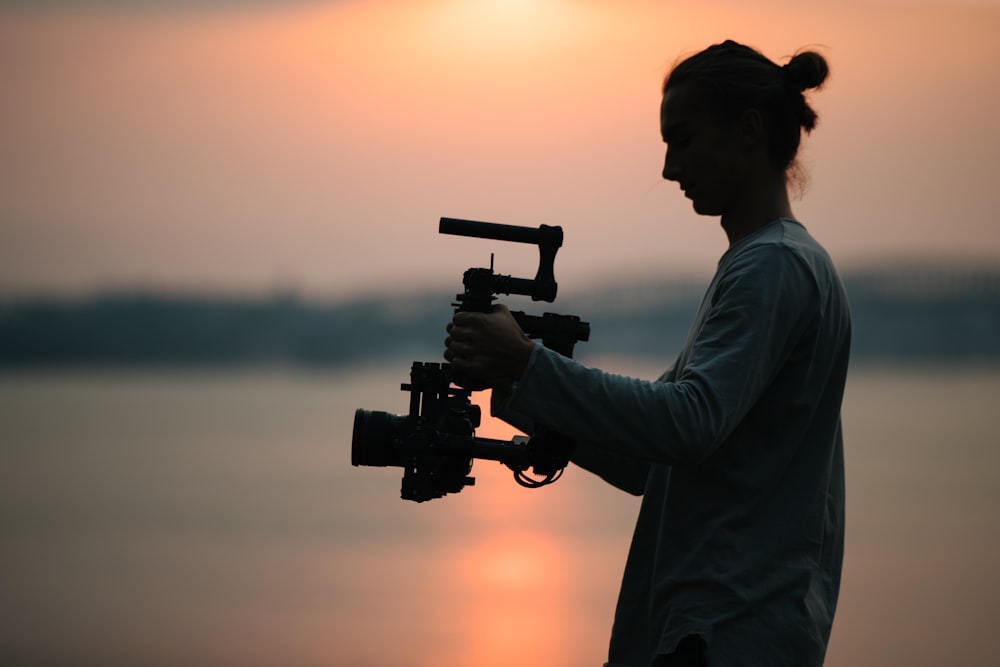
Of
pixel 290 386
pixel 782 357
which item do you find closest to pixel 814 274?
pixel 782 357

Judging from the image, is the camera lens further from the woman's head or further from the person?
the woman's head

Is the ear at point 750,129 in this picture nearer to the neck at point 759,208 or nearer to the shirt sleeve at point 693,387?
the neck at point 759,208

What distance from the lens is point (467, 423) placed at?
154cm

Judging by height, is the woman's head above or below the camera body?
above

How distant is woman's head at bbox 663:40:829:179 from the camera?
4.96 ft

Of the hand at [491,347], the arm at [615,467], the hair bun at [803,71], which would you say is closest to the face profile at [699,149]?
the hair bun at [803,71]

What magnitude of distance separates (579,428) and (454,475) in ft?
0.80

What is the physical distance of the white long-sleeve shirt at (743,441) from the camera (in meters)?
1.37

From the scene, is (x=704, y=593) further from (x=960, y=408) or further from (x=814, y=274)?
(x=960, y=408)

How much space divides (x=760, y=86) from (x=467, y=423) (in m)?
0.53

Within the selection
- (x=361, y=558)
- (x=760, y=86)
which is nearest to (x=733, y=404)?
(x=760, y=86)

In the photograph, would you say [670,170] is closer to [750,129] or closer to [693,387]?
[750,129]

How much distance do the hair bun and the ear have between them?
0.08 metres

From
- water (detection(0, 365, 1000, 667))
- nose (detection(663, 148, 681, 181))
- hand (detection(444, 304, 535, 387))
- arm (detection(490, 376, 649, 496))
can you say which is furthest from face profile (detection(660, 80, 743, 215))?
water (detection(0, 365, 1000, 667))
